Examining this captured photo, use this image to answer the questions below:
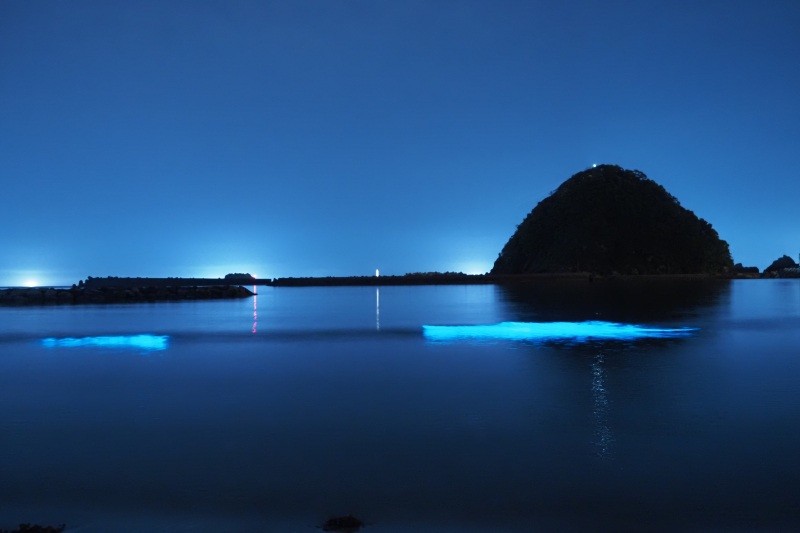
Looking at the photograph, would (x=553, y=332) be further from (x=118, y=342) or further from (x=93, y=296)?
(x=93, y=296)

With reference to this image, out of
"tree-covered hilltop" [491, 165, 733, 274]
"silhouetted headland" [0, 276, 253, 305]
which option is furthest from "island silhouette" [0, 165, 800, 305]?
"silhouetted headland" [0, 276, 253, 305]

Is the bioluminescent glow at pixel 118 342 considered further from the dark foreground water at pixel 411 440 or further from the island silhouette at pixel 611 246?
the island silhouette at pixel 611 246

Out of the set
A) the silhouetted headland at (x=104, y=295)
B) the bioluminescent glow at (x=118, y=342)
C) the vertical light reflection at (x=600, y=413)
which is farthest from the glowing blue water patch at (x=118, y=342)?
the silhouetted headland at (x=104, y=295)

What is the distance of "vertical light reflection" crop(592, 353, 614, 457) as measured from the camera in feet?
24.4

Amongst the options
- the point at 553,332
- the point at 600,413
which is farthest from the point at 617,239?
the point at 600,413

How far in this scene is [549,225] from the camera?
635 ft

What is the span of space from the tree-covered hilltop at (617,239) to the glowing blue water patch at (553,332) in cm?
14886

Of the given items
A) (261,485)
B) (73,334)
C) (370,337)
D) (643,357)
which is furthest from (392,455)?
(73,334)

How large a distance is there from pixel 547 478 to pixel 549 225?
194097 millimetres

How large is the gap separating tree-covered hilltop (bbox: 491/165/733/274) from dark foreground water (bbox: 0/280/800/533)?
16095 centimetres

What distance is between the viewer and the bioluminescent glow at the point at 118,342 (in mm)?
19858

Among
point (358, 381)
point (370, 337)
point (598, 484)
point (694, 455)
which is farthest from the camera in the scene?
point (370, 337)

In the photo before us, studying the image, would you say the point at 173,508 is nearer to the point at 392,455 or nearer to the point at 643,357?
the point at 392,455

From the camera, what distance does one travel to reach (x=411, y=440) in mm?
8000
